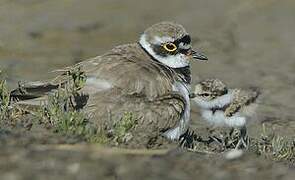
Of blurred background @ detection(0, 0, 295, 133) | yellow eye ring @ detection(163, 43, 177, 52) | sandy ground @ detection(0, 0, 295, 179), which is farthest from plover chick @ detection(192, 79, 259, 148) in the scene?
blurred background @ detection(0, 0, 295, 133)

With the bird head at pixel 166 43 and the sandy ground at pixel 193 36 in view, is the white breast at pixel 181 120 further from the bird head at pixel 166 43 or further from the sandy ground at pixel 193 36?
the sandy ground at pixel 193 36

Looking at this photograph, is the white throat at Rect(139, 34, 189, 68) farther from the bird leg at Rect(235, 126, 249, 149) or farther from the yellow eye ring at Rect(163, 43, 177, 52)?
the bird leg at Rect(235, 126, 249, 149)

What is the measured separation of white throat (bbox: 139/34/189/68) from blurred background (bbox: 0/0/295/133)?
10.1 feet

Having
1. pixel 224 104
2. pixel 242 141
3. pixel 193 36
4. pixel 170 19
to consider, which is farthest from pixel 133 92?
pixel 170 19

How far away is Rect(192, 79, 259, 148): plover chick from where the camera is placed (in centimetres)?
823

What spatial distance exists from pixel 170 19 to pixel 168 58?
20.3ft

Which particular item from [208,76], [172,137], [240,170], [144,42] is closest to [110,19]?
[208,76]

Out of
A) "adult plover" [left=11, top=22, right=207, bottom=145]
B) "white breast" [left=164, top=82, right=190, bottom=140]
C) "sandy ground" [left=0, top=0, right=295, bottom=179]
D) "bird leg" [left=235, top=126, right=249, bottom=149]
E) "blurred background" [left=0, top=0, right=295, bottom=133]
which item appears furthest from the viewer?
"blurred background" [left=0, top=0, right=295, bottom=133]

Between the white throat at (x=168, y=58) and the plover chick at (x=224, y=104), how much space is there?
439mm

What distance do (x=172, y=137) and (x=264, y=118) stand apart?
3.19m

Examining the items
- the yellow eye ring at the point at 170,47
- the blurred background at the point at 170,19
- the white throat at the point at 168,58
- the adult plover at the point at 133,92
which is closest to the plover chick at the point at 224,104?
the white throat at the point at 168,58

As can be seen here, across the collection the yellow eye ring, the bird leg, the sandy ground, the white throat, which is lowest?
the bird leg

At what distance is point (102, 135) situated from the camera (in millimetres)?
5805

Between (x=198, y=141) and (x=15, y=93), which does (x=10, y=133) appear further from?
(x=198, y=141)
